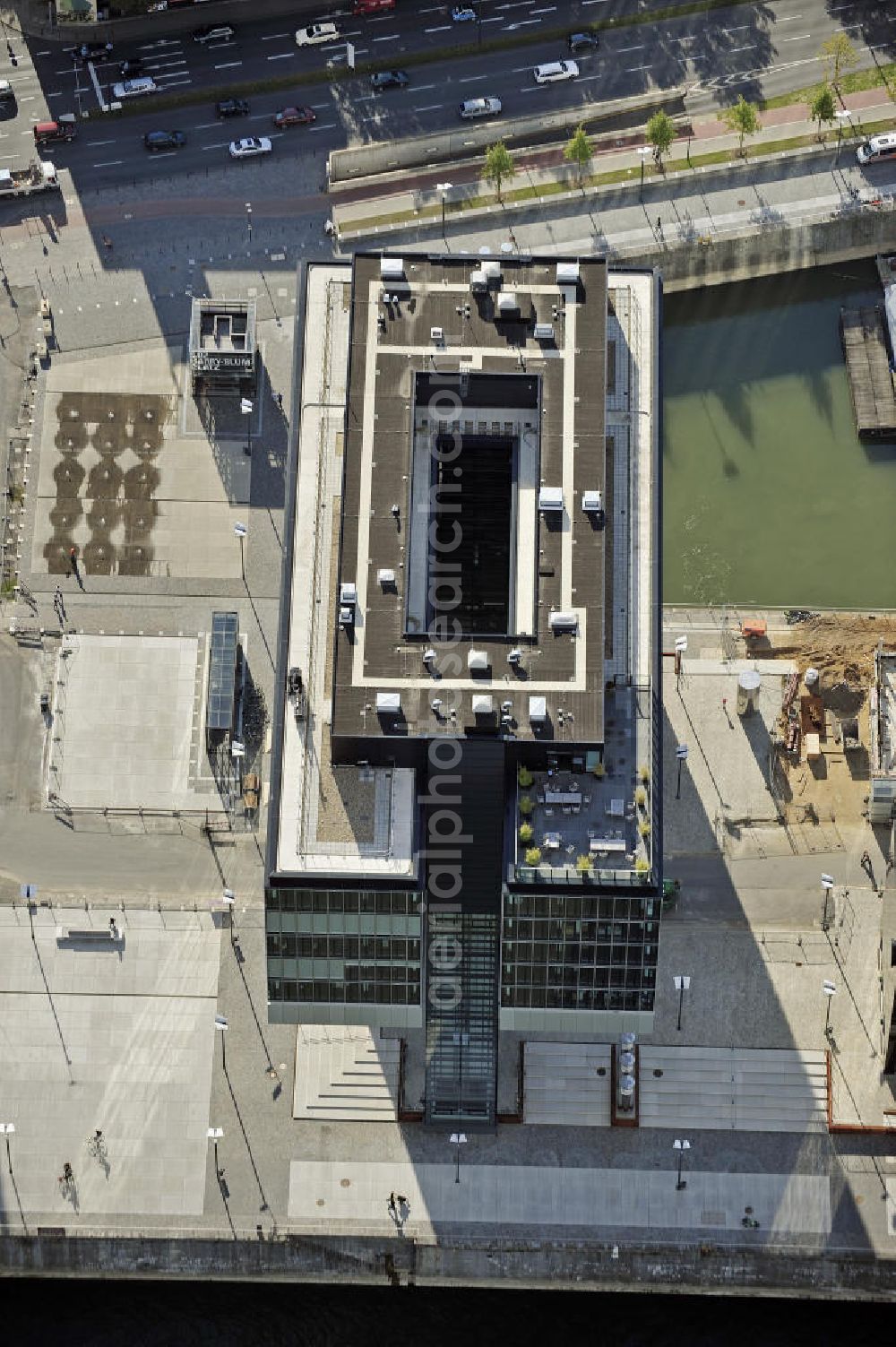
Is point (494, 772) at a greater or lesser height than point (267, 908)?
greater

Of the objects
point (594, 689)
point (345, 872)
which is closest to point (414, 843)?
point (345, 872)

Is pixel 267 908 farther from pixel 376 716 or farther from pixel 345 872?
pixel 376 716

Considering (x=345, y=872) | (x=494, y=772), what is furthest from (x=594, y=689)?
(x=345, y=872)

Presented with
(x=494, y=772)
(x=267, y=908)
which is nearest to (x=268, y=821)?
(x=267, y=908)

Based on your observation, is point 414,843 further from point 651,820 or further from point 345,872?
point 651,820

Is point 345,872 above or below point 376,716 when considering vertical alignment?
below
